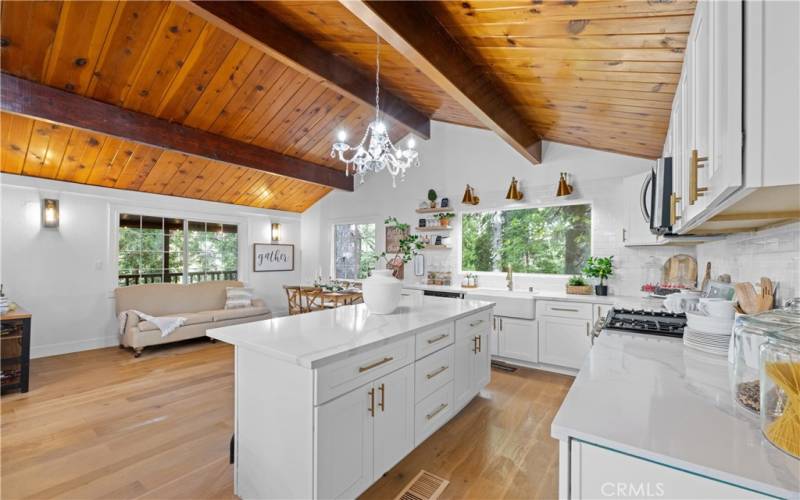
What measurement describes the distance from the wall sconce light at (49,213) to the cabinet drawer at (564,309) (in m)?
6.18

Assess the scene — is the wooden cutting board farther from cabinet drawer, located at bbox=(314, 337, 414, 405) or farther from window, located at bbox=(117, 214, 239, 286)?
window, located at bbox=(117, 214, 239, 286)

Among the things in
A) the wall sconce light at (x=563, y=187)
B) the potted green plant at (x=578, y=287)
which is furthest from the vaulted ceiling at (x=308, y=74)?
the potted green plant at (x=578, y=287)

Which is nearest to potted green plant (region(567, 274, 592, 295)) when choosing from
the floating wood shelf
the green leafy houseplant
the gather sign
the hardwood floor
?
the hardwood floor

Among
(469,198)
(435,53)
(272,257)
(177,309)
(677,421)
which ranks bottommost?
(177,309)

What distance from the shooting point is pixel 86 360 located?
14.0 ft

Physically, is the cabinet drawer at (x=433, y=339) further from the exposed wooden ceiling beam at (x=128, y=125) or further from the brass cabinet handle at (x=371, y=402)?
the exposed wooden ceiling beam at (x=128, y=125)

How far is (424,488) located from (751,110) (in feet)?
7.08

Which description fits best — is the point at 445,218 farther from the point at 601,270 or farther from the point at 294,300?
the point at 294,300

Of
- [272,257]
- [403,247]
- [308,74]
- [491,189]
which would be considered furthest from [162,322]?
[491,189]

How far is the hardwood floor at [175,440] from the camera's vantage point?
6.54 ft

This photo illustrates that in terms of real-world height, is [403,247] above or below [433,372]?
above

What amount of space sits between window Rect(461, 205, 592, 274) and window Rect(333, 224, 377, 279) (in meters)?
1.97

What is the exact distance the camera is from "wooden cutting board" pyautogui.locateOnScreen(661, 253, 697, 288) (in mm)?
3428

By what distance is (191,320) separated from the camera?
16.1 feet
